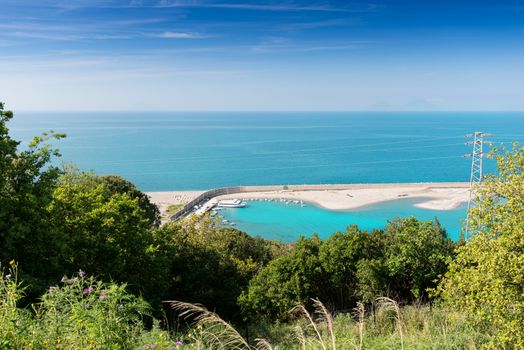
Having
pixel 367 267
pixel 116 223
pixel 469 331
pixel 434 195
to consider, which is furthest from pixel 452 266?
pixel 434 195

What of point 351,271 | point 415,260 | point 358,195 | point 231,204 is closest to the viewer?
point 415,260

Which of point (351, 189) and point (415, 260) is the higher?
point (415, 260)

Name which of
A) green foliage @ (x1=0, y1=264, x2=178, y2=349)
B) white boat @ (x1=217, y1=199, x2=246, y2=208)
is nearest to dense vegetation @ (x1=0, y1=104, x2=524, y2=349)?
green foliage @ (x1=0, y1=264, x2=178, y2=349)

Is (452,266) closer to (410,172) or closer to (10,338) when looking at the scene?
(10,338)

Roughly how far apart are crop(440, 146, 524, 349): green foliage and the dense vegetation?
0.09 feet

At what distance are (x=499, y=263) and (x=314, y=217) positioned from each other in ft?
153

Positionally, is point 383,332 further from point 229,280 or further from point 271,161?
point 271,161

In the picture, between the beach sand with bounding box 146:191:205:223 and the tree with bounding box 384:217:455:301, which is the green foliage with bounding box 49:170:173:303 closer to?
the tree with bounding box 384:217:455:301

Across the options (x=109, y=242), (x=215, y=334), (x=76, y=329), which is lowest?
(x=109, y=242)

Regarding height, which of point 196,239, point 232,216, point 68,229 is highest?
point 68,229

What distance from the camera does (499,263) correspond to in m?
6.87

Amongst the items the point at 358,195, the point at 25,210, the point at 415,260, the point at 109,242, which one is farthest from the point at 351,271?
the point at 358,195

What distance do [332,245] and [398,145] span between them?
458 ft

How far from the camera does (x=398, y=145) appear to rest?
145000 millimetres
